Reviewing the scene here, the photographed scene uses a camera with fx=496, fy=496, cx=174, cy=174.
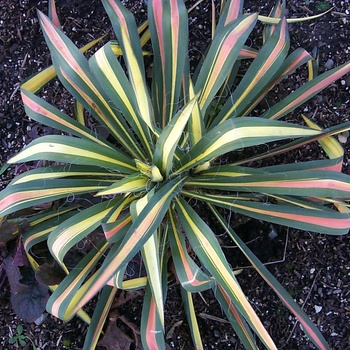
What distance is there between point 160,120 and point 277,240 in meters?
0.58

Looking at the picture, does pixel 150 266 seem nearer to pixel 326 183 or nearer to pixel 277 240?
pixel 326 183

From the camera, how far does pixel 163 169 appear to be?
1.12 metres

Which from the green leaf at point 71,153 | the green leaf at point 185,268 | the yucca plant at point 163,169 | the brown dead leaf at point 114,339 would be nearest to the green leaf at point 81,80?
the yucca plant at point 163,169

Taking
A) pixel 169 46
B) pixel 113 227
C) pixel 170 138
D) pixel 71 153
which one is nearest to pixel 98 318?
pixel 113 227

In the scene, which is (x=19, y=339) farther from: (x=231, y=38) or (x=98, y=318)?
(x=231, y=38)

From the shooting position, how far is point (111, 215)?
1163 mm

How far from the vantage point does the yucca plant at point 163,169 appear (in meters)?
1.08

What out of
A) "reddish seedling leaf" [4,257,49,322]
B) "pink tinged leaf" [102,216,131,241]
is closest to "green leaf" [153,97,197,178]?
"pink tinged leaf" [102,216,131,241]

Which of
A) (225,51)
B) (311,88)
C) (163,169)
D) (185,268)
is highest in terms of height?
(225,51)

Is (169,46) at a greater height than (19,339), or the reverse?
(169,46)

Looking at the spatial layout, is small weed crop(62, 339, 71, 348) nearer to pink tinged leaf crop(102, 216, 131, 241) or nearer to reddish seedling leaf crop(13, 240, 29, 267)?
reddish seedling leaf crop(13, 240, 29, 267)

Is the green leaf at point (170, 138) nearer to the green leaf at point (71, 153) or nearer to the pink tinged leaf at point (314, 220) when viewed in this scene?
the green leaf at point (71, 153)

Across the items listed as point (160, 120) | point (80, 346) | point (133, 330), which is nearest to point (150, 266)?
point (160, 120)

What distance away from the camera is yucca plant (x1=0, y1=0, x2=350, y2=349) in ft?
3.53
